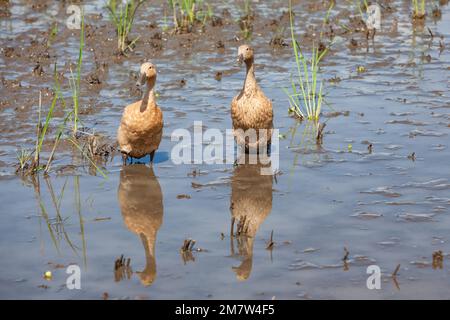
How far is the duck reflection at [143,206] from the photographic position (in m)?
7.21

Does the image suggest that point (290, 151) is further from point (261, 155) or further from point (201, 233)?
point (201, 233)

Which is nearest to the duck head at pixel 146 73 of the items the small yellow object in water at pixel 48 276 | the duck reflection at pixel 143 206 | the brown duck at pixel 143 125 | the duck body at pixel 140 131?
the brown duck at pixel 143 125

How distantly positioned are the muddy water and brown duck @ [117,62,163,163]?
0.29m

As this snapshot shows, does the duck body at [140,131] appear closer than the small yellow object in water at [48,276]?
No

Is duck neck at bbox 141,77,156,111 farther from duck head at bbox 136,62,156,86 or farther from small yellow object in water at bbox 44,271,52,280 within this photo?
small yellow object in water at bbox 44,271,52,280

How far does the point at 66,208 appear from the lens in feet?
27.3

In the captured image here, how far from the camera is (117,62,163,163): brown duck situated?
363 inches

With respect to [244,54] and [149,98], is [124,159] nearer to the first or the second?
[149,98]

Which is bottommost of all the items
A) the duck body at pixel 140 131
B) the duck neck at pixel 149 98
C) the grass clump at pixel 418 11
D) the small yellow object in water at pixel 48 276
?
the small yellow object in water at pixel 48 276

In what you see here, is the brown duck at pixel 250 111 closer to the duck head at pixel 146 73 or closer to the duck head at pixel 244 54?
the duck head at pixel 244 54

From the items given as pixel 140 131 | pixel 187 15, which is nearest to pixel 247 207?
pixel 140 131

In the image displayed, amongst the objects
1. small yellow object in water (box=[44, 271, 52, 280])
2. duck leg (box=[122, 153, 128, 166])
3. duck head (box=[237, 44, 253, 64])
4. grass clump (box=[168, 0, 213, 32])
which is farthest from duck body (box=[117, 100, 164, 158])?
grass clump (box=[168, 0, 213, 32])

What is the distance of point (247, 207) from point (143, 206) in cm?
97

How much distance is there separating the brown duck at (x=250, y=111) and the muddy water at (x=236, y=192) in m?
0.40
